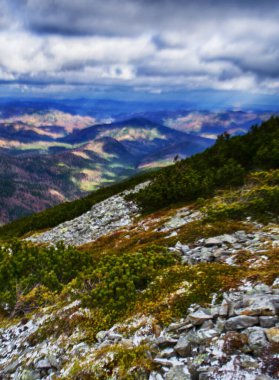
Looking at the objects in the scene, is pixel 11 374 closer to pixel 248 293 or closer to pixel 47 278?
pixel 47 278

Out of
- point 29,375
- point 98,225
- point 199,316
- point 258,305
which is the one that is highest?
point 258,305

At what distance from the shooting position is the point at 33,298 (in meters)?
15.5

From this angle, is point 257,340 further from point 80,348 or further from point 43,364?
point 43,364

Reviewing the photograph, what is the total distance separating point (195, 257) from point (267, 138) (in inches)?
1181

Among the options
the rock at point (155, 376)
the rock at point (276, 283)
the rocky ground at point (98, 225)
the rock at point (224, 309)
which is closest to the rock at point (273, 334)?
the rock at point (224, 309)

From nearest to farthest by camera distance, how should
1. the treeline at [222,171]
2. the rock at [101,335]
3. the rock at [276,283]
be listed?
the rock at [276,283]
the rock at [101,335]
the treeline at [222,171]

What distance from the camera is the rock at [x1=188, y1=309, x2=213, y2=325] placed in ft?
27.3

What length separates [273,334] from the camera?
22.8 feet

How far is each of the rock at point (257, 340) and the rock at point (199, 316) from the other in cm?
131

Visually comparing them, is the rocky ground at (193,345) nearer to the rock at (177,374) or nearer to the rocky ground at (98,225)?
the rock at (177,374)

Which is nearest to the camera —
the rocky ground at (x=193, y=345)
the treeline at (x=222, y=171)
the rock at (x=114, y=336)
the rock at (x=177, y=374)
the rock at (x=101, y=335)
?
the rocky ground at (x=193, y=345)

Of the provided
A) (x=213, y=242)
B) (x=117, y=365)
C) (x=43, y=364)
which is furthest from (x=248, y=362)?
(x=213, y=242)

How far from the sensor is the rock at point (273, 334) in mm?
6810

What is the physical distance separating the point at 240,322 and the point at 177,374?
6.49 ft
